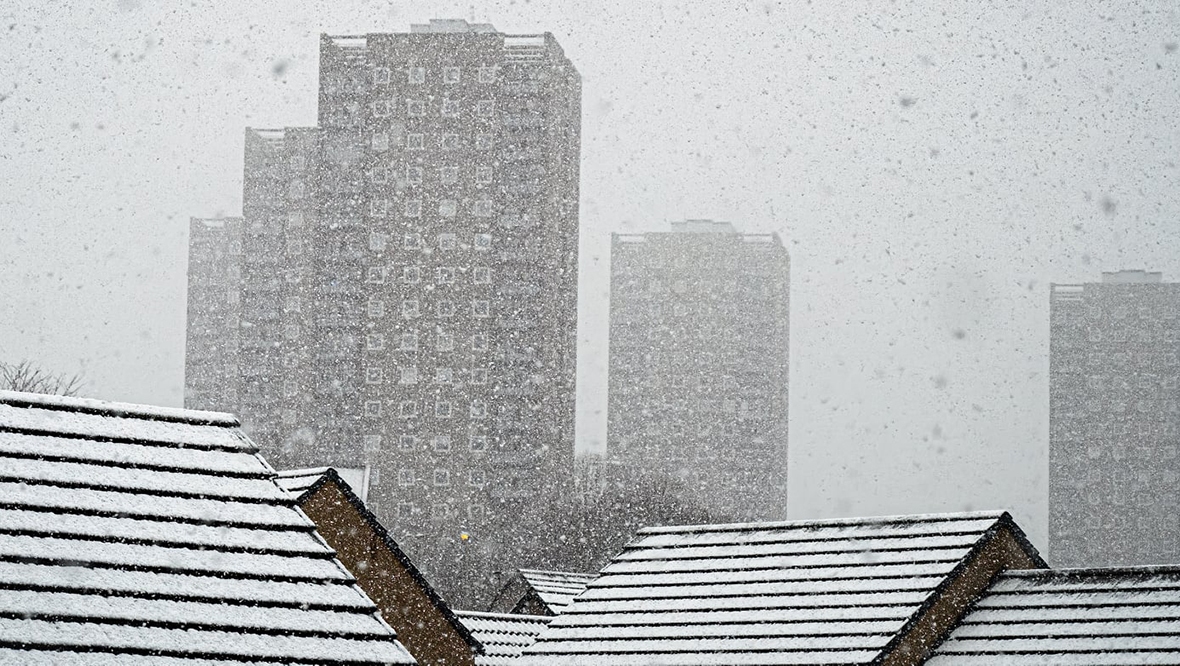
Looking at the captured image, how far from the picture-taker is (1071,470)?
104 metres

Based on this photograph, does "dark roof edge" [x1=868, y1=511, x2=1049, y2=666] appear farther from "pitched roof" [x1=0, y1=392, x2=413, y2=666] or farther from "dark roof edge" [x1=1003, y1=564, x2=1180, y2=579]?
"pitched roof" [x1=0, y1=392, x2=413, y2=666]

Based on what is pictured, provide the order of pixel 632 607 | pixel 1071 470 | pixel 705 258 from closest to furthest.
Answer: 1. pixel 632 607
2. pixel 1071 470
3. pixel 705 258

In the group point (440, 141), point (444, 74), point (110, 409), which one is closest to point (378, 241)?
point (440, 141)

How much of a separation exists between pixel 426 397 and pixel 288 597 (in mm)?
73855

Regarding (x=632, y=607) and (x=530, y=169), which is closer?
(x=632, y=607)

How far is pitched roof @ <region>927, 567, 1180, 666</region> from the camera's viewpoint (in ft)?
41.8

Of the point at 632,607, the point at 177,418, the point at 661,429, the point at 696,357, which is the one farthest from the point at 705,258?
the point at 177,418

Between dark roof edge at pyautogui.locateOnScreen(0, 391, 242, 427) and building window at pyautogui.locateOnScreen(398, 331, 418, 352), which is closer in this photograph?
dark roof edge at pyautogui.locateOnScreen(0, 391, 242, 427)

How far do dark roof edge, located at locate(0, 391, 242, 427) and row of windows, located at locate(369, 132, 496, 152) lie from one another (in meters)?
74.4

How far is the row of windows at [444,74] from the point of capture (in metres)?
81.7

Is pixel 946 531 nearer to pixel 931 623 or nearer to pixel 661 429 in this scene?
pixel 931 623

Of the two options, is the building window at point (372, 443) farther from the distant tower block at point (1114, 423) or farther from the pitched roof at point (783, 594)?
the pitched roof at point (783, 594)

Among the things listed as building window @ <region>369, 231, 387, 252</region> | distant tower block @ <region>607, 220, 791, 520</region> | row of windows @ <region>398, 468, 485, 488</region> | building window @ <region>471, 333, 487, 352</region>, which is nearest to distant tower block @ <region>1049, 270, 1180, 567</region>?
distant tower block @ <region>607, 220, 791, 520</region>

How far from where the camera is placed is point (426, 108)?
3226 inches
